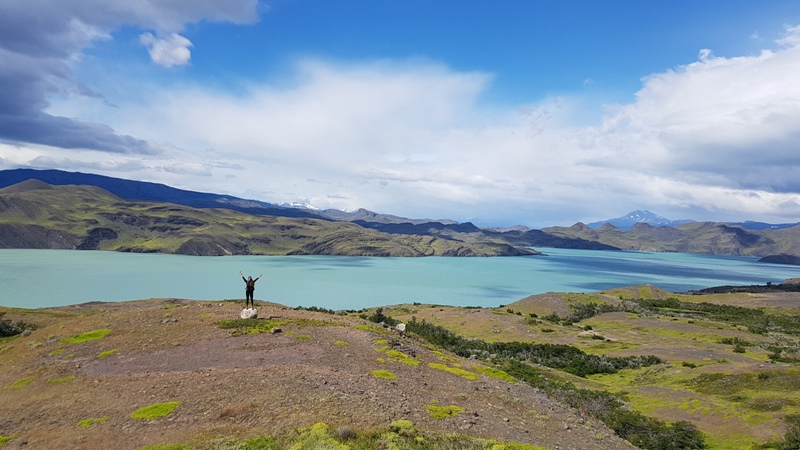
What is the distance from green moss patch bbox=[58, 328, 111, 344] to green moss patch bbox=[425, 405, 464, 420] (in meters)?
25.1

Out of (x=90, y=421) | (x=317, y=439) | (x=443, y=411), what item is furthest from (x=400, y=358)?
(x=90, y=421)

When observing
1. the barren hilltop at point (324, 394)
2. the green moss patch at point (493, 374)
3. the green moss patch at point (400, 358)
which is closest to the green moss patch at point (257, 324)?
the barren hilltop at point (324, 394)

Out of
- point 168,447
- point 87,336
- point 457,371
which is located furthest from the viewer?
point 457,371

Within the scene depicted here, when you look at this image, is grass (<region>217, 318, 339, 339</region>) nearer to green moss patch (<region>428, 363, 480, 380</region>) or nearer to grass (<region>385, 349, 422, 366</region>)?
grass (<region>385, 349, 422, 366</region>)

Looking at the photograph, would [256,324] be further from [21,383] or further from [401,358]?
[21,383]

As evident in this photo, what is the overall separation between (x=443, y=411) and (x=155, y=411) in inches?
533

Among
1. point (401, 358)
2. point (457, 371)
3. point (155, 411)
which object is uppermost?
point (155, 411)

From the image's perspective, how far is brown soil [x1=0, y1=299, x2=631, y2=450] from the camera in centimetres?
1728

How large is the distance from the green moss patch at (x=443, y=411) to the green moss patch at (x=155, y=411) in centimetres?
1205

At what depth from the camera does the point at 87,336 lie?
29984mm

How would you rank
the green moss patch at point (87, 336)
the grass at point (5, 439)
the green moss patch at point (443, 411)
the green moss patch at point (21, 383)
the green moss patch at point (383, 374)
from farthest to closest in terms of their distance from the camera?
the green moss patch at point (87, 336), the green moss patch at point (383, 374), the green moss patch at point (21, 383), the green moss patch at point (443, 411), the grass at point (5, 439)

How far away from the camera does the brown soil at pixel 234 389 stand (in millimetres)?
17281

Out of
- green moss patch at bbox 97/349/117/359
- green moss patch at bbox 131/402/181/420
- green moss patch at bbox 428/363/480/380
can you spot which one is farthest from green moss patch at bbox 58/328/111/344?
green moss patch at bbox 428/363/480/380

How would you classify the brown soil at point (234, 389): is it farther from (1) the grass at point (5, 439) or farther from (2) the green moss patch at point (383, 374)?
(2) the green moss patch at point (383, 374)
